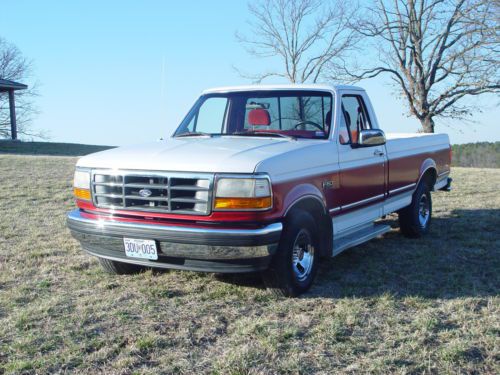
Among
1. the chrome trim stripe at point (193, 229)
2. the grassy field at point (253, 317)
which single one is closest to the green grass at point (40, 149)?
the grassy field at point (253, 317)

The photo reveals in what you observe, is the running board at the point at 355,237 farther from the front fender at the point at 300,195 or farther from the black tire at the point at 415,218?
the black tire at the point at 415,218

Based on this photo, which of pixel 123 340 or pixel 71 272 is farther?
pixel 71 272

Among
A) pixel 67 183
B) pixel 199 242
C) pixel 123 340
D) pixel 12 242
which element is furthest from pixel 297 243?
pixel 67 183

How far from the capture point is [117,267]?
5379mm

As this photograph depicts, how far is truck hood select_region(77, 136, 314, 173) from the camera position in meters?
4.30

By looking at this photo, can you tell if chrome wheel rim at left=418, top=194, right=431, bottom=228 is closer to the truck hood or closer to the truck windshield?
the truck windshield

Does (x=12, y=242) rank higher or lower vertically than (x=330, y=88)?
lower

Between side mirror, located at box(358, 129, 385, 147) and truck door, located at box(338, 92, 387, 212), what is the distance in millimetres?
143

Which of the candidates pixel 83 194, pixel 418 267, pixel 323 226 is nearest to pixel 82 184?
pixel 83 194

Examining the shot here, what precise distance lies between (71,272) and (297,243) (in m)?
2.47

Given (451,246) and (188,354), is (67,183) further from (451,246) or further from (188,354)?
(188,354)

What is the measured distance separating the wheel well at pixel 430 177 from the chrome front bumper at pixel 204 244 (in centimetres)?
419

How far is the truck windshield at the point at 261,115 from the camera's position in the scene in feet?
18.4

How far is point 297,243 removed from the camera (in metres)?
4.75
